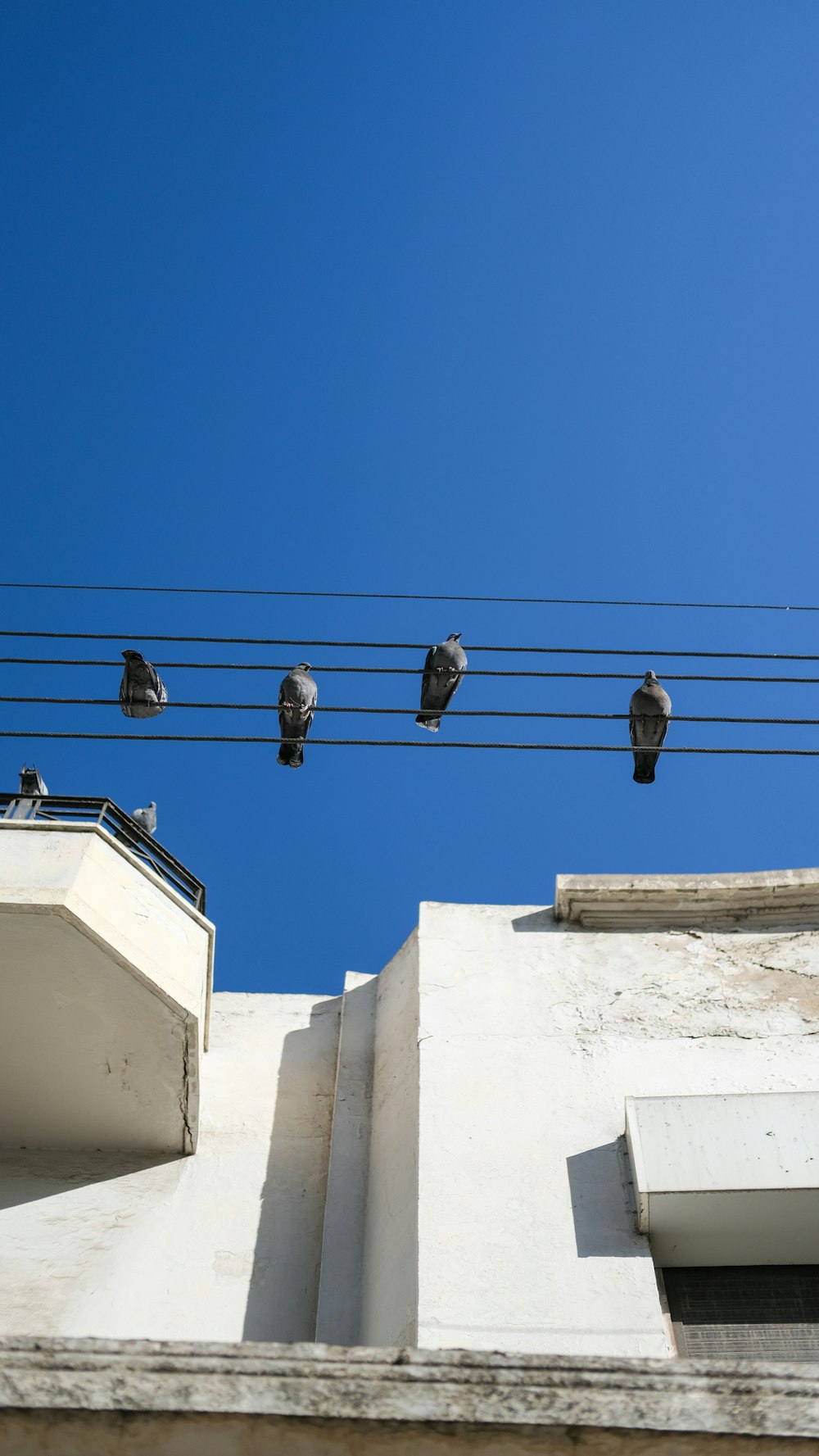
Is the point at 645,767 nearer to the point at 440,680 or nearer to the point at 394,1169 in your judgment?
the point at 440,680

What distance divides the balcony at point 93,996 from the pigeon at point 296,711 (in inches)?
47.9

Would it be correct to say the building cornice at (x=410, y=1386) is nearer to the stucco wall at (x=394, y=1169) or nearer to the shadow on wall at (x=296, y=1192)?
the stucco wall at (x=394, y=1169)

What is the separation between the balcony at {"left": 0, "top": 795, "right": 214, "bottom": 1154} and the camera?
23.7 feet

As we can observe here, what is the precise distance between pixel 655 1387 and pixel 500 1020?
480cm

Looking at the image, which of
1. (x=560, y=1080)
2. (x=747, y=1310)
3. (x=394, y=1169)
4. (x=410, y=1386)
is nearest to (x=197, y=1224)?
(x=394, y=1169)

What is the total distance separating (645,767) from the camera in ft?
25.9

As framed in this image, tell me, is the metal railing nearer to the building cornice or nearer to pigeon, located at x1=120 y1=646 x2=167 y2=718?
pigeon, located at x1=120 y1=646 x2=167 y2=718

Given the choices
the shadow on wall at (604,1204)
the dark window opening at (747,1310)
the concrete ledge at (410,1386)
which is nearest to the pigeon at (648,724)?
the shadow on wall at (604,1204)

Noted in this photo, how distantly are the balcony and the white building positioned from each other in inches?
0.6

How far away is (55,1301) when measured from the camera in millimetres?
6613

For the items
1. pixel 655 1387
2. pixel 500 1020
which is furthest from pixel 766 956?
pixel 655 1387

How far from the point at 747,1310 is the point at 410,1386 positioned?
4090 mm

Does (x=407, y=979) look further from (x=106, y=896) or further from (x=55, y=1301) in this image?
(x=55, y=1301)

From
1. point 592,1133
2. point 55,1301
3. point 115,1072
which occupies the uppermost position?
point 115,1072
